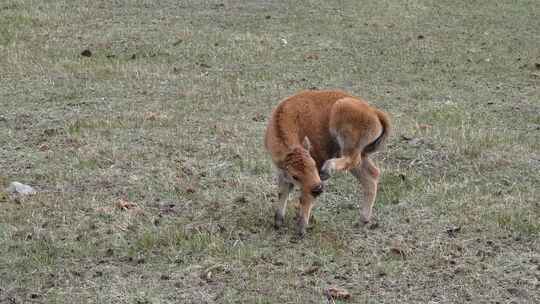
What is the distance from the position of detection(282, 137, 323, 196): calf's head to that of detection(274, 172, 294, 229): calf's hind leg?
0.23 m

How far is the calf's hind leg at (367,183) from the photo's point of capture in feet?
22.2

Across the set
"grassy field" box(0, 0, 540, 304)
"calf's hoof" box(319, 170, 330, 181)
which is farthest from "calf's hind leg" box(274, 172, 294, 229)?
"calf's hoof" box(319, 170, 330, 181)

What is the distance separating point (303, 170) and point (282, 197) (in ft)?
2.25

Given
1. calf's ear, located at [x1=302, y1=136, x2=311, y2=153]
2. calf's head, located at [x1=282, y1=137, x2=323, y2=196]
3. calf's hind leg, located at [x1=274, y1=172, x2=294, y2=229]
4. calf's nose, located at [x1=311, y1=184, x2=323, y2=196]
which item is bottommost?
calf's hind leg, located at [x1=274, y1=172, x2=294, y2=229]

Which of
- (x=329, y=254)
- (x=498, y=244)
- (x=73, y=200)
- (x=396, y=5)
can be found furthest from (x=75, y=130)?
(x=396, y=5)

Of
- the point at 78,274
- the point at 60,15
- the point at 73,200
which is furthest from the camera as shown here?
the point at 60,15

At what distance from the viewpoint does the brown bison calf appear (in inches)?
238

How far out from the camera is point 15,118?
986cm

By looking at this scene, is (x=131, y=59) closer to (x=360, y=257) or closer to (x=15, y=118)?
(x=15, y=118)

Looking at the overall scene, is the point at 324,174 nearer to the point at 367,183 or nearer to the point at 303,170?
the point at 303,170

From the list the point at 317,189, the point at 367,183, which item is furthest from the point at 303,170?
the point at 367,183

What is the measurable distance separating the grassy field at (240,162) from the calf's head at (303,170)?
58 centimetres

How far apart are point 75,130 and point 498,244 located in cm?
539

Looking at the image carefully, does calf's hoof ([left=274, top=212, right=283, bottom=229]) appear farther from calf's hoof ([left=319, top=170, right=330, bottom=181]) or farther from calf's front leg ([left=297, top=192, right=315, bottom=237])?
calf's hoof ([left=319, top=170, right=330, bottom=181])
